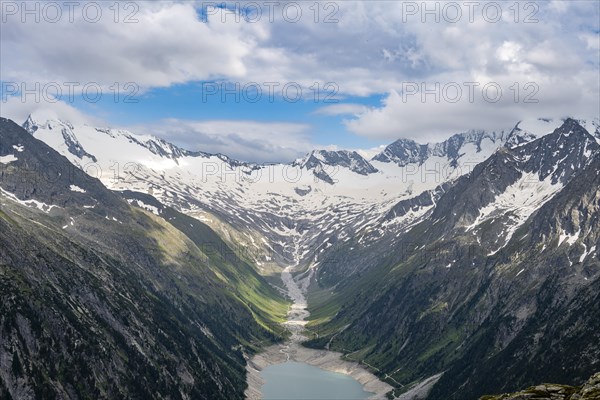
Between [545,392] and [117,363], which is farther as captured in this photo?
[117,363]

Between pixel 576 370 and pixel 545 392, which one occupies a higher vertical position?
pixel 545 392

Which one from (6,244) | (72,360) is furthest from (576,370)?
(6,244)

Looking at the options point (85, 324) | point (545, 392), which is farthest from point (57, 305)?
point (545, 392)

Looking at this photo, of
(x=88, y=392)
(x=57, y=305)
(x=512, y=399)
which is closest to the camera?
(x=512, y=399)

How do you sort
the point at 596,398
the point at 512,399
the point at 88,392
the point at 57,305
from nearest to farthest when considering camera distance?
the point at 596,398 < the point at 512,399 < the point at 88,392 < the point at 57,305

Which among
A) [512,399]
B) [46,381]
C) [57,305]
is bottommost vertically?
[46,381]

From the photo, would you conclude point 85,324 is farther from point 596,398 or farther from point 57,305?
point 596,398
